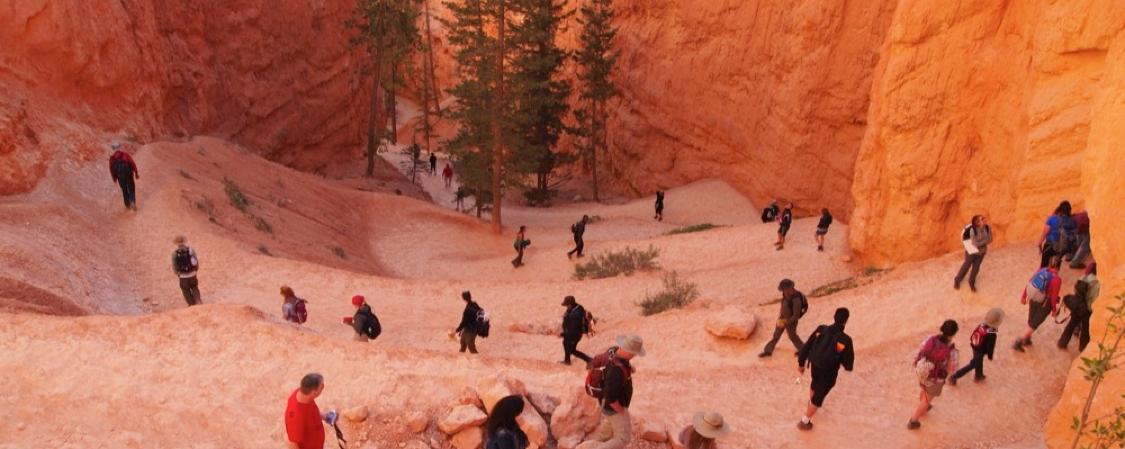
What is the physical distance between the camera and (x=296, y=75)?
29906 mm

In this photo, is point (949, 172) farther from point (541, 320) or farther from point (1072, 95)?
point (541, 320)

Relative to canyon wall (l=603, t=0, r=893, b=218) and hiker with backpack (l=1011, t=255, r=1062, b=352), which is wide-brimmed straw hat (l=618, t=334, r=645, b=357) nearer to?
hiker with backpack (l=1011, t=255, r=1062, b=352)

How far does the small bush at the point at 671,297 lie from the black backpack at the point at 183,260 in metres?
8.67

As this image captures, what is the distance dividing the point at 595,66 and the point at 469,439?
94.7 ft

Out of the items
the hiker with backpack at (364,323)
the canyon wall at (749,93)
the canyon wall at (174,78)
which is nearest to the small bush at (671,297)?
the hiker with backpack at (364,323)

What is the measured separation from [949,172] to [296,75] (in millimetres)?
24640

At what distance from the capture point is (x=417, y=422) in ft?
24.4

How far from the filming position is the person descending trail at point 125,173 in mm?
15945

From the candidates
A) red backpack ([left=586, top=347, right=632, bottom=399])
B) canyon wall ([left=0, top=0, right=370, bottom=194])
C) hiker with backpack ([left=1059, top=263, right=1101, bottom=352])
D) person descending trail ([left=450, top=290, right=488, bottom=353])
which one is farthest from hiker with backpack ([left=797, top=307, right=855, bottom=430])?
canyon wall ([left=0, top=0, right=370, bottom=194])

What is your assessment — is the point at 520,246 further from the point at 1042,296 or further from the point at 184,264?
the point at 1042,296

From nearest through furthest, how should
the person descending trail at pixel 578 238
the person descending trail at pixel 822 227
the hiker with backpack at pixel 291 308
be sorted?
the hiker with backpack at pixel 291 308, the person descending trail at pixel 822 227, the person descending trail at pixel 578 238

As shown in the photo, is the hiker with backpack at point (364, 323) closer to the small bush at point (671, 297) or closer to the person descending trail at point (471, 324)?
the person descending trail at point (471, 324)

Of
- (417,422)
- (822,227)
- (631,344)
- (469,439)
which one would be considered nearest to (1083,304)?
(631,344)

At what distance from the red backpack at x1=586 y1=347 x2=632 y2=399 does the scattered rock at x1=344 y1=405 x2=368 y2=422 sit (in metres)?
2.39
